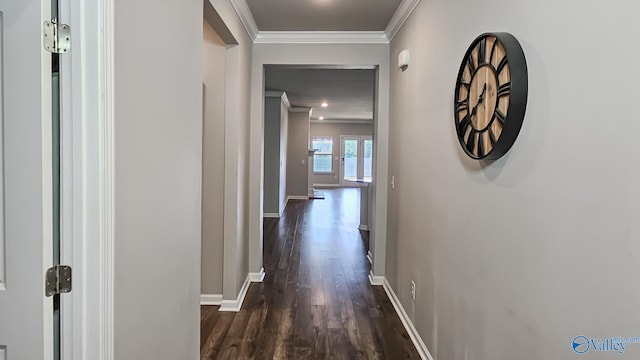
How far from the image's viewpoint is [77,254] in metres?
1.18

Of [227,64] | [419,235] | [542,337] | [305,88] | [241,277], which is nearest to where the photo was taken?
[542,337]

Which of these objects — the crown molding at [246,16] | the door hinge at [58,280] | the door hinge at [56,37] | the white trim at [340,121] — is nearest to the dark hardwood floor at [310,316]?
the door hinge at [58,280]

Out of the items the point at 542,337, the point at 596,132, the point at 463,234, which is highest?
the point at 596,132

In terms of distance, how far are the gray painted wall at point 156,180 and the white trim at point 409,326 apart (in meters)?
1.41

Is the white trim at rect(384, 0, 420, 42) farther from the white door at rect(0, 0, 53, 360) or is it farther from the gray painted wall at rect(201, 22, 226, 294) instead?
the white door at rect(0, 0, 53, 360)

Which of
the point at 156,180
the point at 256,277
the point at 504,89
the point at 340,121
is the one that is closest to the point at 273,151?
the point at 256,277

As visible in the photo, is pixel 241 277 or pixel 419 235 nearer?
pixel 419 235

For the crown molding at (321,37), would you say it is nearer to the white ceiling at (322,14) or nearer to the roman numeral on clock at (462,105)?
the white ceiling at (322,14)

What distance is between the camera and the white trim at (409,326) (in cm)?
259

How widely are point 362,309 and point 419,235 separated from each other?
103 centimetres

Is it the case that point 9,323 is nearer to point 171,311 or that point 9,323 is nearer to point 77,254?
point 77,254

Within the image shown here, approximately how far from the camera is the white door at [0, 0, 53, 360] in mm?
1104

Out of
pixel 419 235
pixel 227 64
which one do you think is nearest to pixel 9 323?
pixel 419 235

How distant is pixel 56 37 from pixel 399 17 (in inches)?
109
